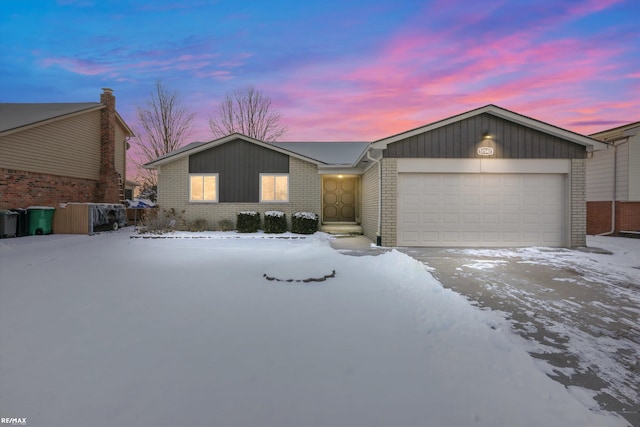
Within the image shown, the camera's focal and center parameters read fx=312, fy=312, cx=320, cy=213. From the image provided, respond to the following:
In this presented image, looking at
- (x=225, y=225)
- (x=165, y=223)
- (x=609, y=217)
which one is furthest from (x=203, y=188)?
(x=609, y=217)

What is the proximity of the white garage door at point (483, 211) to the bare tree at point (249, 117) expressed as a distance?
21.4 m

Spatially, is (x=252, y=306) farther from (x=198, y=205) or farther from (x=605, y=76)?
(x=605, y=76)

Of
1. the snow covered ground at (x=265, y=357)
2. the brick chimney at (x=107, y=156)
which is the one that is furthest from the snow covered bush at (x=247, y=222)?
the brick chimney at (x=107, y=156)

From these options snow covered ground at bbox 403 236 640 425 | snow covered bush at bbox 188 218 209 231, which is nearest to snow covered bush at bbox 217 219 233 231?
snow covered bush at bbox 188 218 209 231

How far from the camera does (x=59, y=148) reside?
15.9 meters

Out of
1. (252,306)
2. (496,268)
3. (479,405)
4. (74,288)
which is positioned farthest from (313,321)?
(496,268)

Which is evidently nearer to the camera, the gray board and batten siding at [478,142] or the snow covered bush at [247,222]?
the gray board and batten siding at [478,142]

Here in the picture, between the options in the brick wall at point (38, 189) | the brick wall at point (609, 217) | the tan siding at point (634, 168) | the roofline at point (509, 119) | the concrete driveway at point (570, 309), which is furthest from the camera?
the brick wall at point (609, 217)

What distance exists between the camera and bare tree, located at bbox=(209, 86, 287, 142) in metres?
29.5

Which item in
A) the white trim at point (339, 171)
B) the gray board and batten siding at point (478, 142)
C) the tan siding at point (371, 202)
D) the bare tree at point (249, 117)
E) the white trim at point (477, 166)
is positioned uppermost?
the bare tree at point (249, 117)

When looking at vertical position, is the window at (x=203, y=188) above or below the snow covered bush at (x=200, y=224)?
above

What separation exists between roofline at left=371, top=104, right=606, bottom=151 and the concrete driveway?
4047 millimetres

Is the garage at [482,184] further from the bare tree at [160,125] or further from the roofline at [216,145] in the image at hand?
the bare tree at [160,125]

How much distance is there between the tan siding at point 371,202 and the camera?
11867 millimetres
